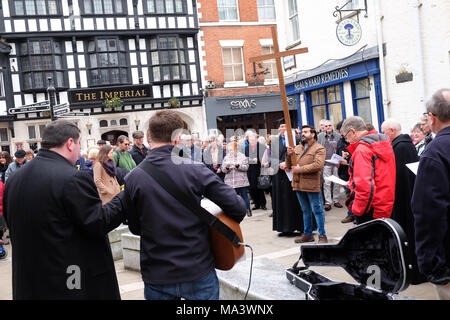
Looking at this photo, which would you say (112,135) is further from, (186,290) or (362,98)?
(186,290)

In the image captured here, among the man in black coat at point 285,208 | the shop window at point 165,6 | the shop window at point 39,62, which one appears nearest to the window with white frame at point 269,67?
the shop window at point 165,6

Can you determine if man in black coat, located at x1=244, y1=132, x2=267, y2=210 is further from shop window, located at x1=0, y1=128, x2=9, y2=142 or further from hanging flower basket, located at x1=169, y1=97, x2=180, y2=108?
shop window, located at x1=0, y1=128, x2=9, y2=142

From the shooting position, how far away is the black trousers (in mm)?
10828

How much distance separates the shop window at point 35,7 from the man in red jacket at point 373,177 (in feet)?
65.9

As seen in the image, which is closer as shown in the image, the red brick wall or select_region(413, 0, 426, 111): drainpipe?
select_region(413, 0, 426, 111): drainpipe

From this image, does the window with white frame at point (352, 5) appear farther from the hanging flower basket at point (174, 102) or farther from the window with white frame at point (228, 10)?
the window with white frame at point (228, 10)

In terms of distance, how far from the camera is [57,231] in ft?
8.96

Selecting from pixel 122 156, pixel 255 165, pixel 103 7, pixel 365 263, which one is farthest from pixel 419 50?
pixel 103 7

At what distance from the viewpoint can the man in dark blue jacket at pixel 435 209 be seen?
270 cm

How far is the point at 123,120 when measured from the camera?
74.2ft

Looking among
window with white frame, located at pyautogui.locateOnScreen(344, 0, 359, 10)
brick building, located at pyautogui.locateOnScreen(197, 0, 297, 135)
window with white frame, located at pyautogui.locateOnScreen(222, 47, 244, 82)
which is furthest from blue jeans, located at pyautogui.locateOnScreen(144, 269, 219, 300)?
window with white frame, located at pyautogui.locateOnScreen(222, 47, 244, 82)

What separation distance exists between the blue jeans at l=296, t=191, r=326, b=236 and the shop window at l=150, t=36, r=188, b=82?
1697cm
